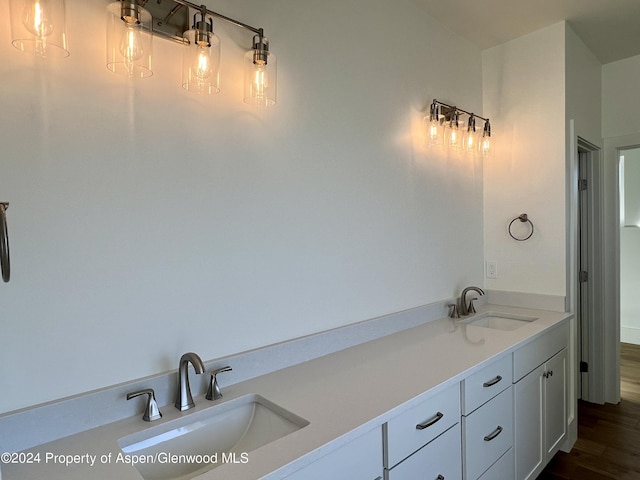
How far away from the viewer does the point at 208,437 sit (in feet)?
3.88

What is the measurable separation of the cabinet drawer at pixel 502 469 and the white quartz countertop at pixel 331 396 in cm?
49

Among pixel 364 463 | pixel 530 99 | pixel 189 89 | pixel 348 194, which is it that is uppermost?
pixel 530 99

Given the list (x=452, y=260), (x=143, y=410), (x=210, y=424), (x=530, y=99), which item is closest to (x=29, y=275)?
(x=143, y=410)

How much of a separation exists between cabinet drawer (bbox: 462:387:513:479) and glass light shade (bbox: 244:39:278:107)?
141 cm

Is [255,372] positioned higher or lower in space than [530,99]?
lower

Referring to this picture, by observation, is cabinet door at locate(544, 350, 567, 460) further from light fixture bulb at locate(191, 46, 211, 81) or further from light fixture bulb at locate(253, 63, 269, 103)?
light fixture bulb at locate(191, 46, 211, 81)

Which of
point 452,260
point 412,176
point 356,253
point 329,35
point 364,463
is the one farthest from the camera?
point 452,260

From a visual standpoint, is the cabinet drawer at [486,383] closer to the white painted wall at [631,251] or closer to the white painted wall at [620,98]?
the white painted wall at [620,98]

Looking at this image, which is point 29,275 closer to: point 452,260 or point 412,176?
point 412,176

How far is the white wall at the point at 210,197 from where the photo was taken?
3.41ft

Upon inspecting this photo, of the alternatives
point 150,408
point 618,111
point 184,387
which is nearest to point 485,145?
point 618,111

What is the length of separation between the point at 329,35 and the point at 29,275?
1454mm

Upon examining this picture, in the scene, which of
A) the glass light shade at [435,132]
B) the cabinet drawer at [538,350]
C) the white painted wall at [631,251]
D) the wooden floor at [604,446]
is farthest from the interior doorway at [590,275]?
the white painted wall at [631,251]

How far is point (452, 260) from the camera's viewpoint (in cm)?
248
